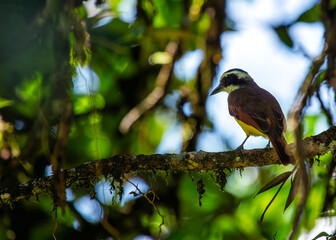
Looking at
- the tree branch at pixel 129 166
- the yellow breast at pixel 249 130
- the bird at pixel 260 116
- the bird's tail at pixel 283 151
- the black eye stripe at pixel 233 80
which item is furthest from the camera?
the black eye stripe at pixel 233 80

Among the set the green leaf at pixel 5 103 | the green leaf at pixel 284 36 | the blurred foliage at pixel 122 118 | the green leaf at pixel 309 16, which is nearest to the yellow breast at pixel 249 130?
the blurred foliage at pixel 122 118

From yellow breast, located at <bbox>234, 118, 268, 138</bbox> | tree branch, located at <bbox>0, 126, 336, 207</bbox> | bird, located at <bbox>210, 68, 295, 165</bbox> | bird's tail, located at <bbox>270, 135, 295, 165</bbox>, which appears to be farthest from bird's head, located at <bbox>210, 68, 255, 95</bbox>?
tree branch, located at <bbox>0, 126, 336, 207</bbox>

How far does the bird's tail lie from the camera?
3.94 m

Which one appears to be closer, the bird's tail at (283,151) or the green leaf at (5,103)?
the bird's tail at (283,151)

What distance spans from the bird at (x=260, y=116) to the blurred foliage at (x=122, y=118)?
486 millimetres

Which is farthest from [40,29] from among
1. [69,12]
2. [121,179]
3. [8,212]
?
[8,212]

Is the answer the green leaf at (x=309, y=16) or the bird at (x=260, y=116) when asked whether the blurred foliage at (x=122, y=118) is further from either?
the bird at (x=260, y=116)

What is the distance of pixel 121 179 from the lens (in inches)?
152

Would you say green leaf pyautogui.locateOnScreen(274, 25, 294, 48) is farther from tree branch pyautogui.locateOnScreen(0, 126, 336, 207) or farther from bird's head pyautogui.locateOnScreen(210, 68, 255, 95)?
bird's head pyautogui.locateOnScreen(210, 68, 255, 95)

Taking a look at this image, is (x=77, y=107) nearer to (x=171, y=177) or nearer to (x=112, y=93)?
(x=112, y=93)

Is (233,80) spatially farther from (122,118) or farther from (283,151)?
(283,151)

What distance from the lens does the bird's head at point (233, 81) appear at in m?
6.19

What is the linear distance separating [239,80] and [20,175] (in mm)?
3316

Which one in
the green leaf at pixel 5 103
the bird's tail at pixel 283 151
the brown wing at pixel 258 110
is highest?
the bird's tail at pixel 283 151
